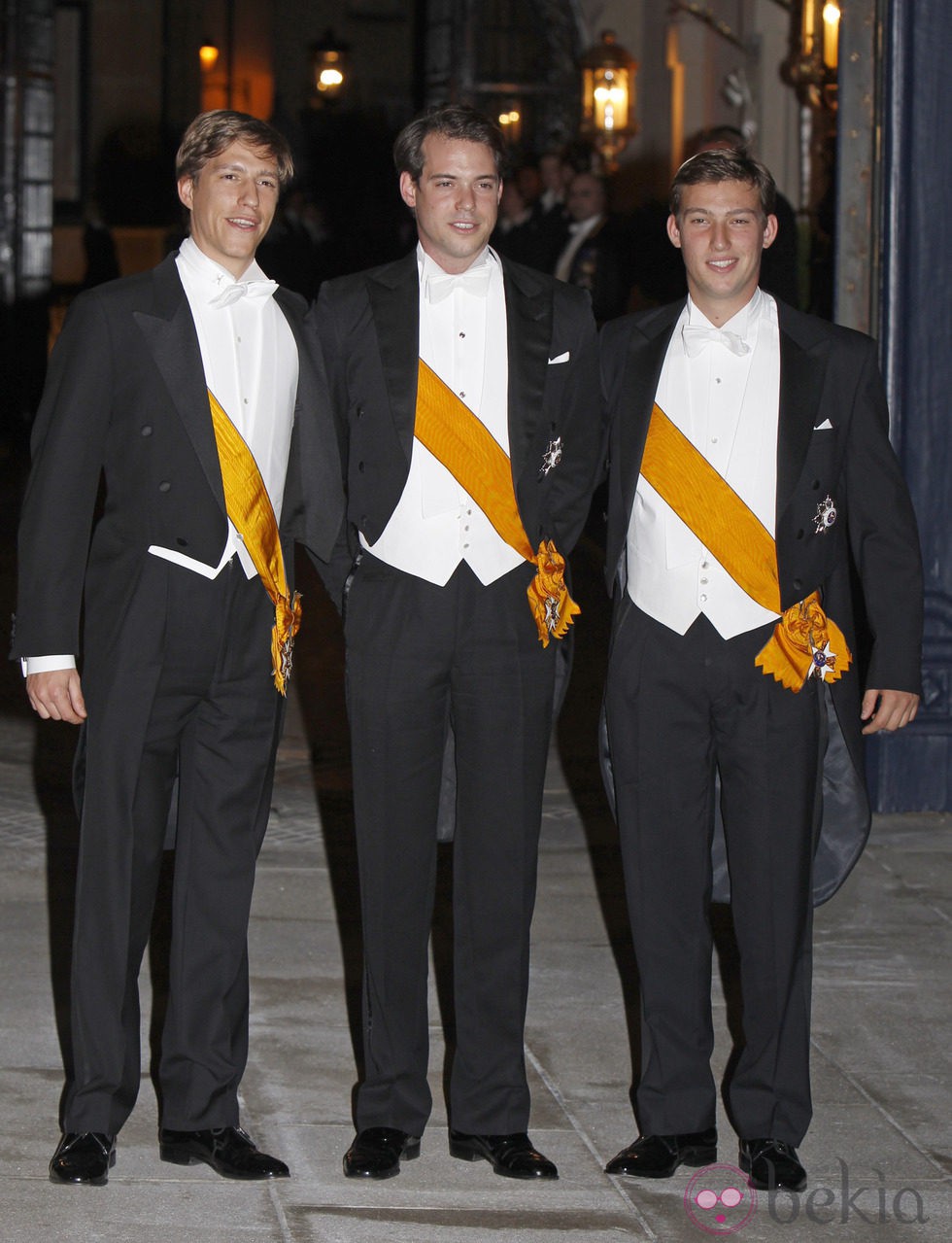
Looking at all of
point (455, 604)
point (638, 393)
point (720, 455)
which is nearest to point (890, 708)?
point (720, 455)

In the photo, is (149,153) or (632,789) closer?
(632,789)

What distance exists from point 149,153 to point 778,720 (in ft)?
70.6

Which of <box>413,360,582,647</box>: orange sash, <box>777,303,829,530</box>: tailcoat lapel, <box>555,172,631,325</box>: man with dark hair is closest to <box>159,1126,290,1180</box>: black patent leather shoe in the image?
<box>413,360,582,647</box>: orange sash

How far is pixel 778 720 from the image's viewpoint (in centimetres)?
370

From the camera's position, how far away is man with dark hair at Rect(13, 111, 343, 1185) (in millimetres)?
3609

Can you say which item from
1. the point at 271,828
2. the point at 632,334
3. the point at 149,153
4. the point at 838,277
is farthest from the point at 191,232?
the point at 149,153

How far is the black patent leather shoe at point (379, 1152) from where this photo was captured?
370 cm

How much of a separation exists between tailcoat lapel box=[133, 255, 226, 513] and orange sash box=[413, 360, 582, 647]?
39cm

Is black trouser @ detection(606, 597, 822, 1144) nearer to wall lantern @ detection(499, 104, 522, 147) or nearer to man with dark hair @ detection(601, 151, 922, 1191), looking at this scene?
man with dark hair @ detection(601, 151, 922, 1191)

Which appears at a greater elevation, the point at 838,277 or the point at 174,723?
the point at 838,277

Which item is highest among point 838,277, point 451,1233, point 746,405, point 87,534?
point 838,277

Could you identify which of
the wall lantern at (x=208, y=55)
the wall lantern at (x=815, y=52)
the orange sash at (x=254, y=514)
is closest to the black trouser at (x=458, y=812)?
the orange sash at (x=254, y=514)

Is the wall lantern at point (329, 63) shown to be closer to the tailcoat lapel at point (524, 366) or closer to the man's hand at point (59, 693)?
the tailcoat lapel at point (524, 366)

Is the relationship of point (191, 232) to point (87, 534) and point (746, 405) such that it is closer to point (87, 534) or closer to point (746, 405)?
point (87, 534)
